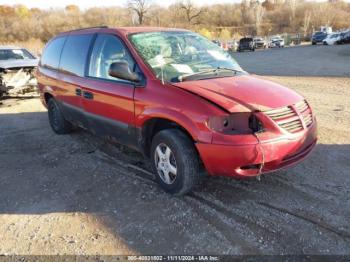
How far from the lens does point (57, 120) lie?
272 inches

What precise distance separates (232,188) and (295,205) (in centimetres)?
75

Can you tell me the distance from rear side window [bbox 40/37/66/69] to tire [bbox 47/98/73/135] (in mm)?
672

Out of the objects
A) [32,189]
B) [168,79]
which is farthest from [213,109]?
[32,189]

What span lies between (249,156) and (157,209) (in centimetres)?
113

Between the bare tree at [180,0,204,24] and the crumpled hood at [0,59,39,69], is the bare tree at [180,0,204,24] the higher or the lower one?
the higher one

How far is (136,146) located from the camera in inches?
182

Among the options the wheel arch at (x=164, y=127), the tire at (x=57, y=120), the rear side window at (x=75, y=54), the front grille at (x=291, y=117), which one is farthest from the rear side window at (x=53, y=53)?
the front grille at (x=291, y=117)

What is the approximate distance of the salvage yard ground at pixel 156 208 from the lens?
3.34m

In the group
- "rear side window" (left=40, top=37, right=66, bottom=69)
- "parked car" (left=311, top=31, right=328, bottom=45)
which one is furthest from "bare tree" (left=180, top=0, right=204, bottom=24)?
"rear side window" (left=40, top=37, right=66, bottom=69)

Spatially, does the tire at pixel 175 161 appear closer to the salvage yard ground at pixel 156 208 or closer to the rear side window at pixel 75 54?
the salvage yard ground at pixel 156 208

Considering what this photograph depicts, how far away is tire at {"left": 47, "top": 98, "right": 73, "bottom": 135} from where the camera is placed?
676 cm

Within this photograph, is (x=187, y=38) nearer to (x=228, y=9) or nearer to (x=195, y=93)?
(x=195, y=93)

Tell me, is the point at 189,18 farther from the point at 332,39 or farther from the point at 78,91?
the point at 78,91

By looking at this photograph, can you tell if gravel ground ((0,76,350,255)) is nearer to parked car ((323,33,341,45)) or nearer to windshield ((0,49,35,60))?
windshield ((0,49,35,60))
